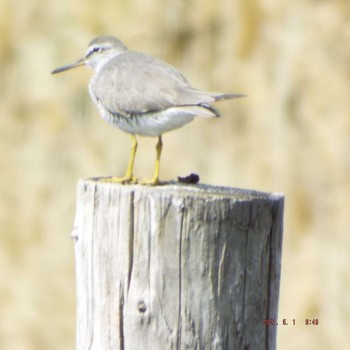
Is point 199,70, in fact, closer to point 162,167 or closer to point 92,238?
point 162,167

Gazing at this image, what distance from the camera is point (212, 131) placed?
1257cm

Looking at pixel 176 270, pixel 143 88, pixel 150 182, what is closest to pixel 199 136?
pixel 143 88

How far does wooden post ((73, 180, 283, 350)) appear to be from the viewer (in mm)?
5074

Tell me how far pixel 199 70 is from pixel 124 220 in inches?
298

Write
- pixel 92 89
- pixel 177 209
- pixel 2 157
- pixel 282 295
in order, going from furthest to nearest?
1. pixel 2 157
2. pixel 282 295
3. pixel 92 89
4. pixel 177 209

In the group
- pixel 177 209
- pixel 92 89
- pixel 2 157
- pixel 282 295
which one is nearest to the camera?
pixel 177 209

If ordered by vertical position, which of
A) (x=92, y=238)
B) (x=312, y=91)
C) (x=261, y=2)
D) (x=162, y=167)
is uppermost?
(x=261, y=2)

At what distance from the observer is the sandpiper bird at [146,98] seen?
6.73 m

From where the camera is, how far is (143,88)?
6969 millimetres

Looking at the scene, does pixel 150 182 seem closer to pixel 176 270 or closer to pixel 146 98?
pixel 146 98

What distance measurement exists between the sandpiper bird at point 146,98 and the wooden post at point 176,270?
1.38 m

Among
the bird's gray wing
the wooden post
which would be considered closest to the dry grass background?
the bird's gray wing

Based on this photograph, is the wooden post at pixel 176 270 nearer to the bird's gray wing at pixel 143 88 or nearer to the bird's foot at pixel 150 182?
the bird's foot at pixel 150 182

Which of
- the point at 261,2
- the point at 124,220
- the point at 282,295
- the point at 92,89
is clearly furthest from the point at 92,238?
the point at 261,2
